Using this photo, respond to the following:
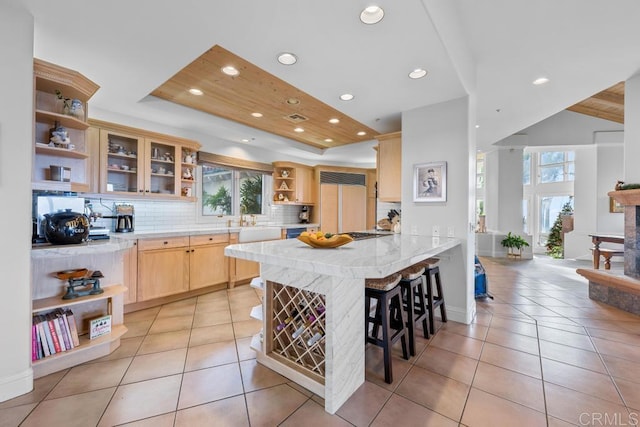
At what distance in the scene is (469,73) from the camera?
2758 mm

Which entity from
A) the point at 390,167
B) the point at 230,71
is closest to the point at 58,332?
the point at 230,71

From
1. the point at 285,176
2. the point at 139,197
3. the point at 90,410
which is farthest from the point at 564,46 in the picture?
the point at 139,197

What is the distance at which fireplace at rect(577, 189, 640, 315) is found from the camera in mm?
Result: 3131

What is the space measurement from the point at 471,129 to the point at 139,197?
4.09 m

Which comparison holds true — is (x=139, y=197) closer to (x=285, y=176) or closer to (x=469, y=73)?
(x=285, y=176)

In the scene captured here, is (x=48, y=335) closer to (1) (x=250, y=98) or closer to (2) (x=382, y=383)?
(2) (x=382, y=383)

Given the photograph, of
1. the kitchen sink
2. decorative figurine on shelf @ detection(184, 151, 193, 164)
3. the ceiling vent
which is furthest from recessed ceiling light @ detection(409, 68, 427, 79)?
decorative figurine on shelf @ detection(184, 151, 193, 164)

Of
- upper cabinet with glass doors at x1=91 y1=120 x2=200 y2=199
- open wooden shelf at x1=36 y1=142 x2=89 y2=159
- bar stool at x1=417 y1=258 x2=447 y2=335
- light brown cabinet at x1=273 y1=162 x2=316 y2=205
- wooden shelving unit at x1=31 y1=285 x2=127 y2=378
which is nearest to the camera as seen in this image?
wooden shelving unit at x1=31 y1=285 x2=127 y2=378

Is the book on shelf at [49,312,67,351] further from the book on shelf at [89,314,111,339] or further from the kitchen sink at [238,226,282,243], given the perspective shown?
the kitchen sink at [238,226,282,243]

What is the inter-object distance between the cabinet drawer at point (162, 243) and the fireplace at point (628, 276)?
212 inches

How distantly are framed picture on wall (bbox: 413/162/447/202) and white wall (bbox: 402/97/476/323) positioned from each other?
0.05m

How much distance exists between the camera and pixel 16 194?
66.7 inches

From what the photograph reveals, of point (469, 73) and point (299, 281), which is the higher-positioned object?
point (469, 73)

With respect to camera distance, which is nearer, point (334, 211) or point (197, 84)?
point (197, 84)
